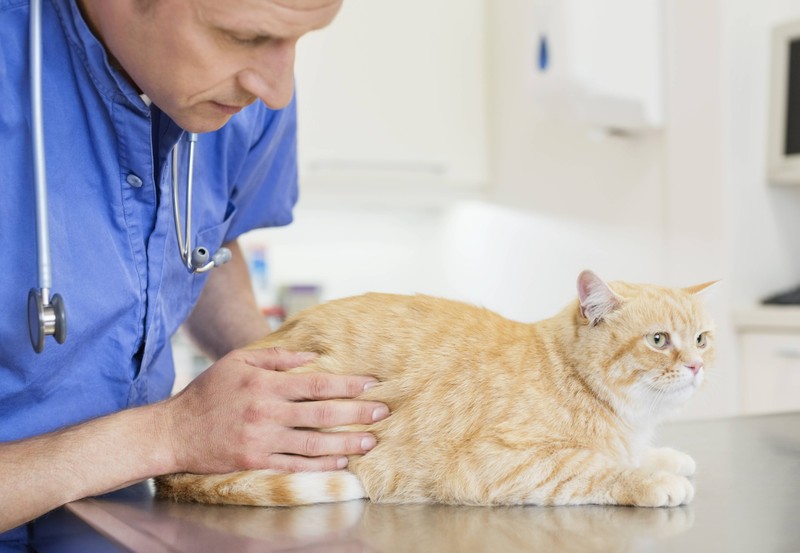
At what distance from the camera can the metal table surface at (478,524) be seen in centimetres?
69

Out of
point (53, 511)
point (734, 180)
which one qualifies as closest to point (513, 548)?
point (53, 511)

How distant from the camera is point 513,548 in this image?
68 centimetres

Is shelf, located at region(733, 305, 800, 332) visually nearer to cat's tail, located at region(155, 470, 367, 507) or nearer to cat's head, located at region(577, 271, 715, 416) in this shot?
cat's head, located at region(577, 271, 715, 416)

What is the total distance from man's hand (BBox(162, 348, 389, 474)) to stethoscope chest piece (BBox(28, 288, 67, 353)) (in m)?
0.15

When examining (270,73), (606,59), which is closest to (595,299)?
(270,73)

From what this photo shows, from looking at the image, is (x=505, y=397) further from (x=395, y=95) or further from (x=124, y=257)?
(x=395, y=95)

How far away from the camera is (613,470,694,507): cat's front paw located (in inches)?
31.9

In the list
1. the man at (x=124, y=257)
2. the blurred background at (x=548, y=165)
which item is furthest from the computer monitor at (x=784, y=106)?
the man at (x=124, y=257)

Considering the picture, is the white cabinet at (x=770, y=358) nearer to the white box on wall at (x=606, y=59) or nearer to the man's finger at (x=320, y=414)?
the white box on wall at (x=606, y=59)

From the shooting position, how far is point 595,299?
99 centimetres

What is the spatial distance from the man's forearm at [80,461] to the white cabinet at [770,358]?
5.64 feet

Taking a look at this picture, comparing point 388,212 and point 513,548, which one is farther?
point 388,212

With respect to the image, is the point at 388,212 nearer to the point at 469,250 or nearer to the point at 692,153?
the point at 469,250

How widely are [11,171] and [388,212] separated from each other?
278 cm
